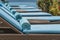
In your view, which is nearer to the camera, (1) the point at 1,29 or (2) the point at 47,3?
(1) the point at 1,29

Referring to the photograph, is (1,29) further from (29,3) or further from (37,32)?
(29,3)

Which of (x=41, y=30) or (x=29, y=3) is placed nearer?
(x=41, y=30)

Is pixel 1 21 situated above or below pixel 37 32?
above

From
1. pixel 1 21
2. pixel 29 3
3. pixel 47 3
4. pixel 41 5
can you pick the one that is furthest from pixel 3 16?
pixel 29 3

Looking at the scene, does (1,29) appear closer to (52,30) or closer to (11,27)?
(11,27)

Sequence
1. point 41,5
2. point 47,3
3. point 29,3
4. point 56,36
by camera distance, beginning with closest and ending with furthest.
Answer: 1. point 56,36
2. point 47,3
3. point 41,5
4. point 29,3

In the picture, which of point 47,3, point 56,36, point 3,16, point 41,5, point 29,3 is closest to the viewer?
point 56,36

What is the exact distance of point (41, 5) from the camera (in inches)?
350

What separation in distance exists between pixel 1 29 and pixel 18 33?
293 mm

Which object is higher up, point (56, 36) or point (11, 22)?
point (11, 22)

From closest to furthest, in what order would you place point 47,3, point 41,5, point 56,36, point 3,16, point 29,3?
1. point 56,36
2. point 3,16
3. point 47,3
4. point 41,5
5. point 29,3

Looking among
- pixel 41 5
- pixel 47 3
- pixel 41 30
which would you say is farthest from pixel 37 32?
pixel 41 5

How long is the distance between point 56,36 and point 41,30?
0.25m

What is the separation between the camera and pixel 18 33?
2.77 m
